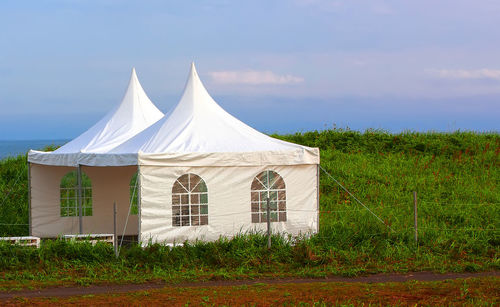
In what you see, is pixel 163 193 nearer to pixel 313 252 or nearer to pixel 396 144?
pixel 313 252

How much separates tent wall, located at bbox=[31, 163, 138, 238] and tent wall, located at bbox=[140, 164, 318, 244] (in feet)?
12.8

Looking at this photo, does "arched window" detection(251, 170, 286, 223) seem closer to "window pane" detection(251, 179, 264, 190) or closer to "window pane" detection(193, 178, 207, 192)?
"window pane" detection(251, 179, 264, 190)

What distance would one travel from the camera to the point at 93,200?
52.2 ft

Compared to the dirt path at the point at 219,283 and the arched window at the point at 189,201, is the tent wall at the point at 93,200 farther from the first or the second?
the dirt path at the point at 219,283

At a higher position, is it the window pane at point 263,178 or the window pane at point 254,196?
the window pane at point 263,178

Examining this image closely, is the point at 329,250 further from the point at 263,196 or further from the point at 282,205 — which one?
the point at 263,196

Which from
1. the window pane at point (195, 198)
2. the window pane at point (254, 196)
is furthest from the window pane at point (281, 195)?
the window pane at point (195, 198)

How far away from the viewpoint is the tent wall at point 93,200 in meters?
15.2

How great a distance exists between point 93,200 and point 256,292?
788 centimetres

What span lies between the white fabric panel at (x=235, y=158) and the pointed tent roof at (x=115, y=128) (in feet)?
7.83

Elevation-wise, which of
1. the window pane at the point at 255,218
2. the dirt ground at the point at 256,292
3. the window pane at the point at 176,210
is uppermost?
the window pane at the point at 176,210

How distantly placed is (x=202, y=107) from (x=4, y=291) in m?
5.94

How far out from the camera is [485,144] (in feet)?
81.0

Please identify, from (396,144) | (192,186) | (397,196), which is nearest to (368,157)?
(396,144)
